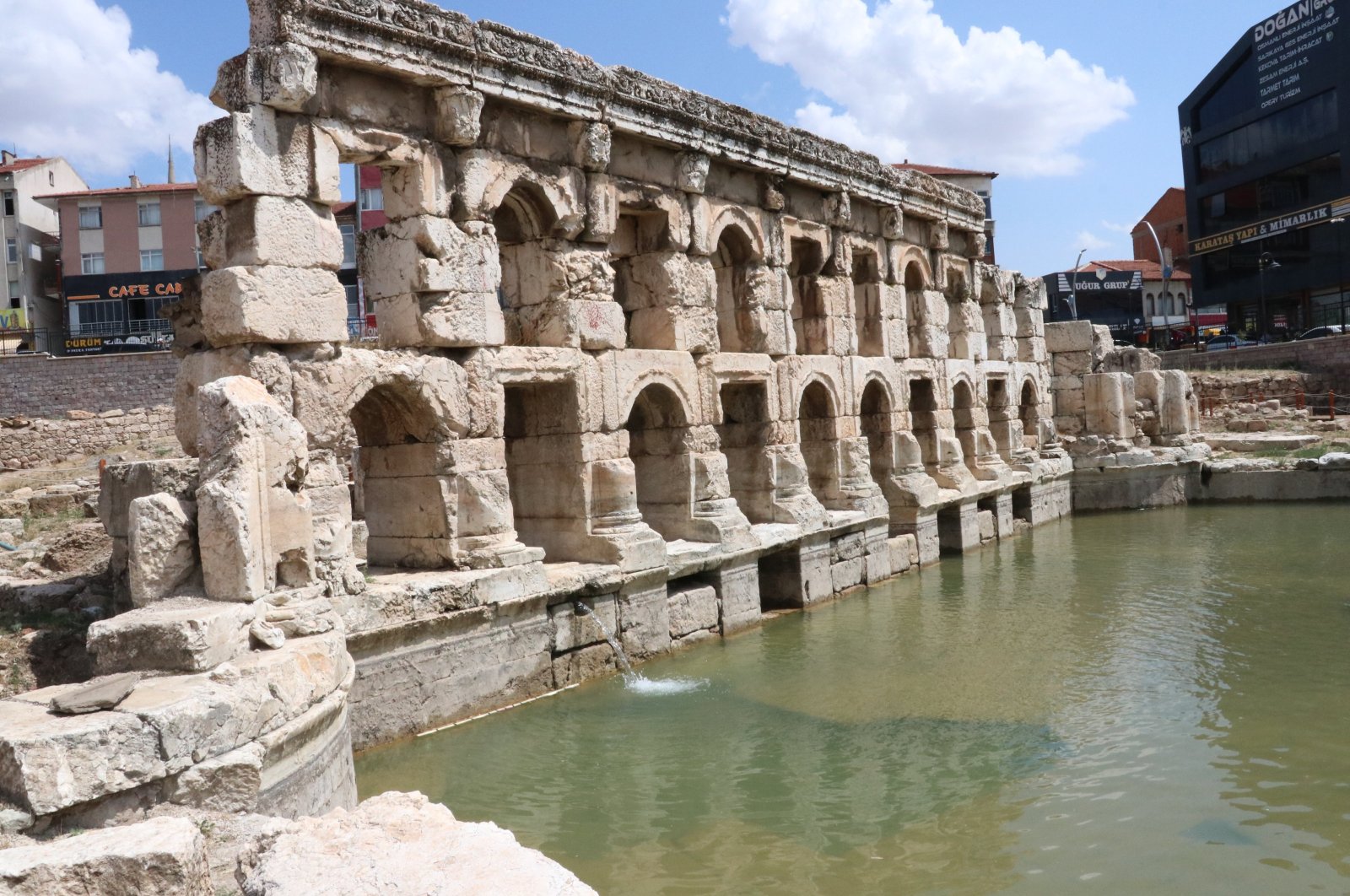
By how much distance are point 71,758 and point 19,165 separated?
4279cm

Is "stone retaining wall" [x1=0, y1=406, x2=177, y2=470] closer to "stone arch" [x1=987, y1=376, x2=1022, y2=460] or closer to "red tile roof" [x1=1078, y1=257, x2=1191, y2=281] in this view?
"stone arch" [x1=987, y1=376, x2=1022, y2=460]

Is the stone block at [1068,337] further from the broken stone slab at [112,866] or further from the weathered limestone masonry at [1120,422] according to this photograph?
the broken stone slab at [112,866]

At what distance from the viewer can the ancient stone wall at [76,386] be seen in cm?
2716

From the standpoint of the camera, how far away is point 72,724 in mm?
4363

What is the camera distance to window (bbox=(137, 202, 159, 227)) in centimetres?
3809

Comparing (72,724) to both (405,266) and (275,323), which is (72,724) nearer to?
(275,323)

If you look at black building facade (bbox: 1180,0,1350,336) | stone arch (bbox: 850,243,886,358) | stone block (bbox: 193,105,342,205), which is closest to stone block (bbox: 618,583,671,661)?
stone block (bbox: 193,105,342,205)

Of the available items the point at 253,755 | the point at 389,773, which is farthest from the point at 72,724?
the point at 389,773

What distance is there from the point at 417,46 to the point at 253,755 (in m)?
5.77

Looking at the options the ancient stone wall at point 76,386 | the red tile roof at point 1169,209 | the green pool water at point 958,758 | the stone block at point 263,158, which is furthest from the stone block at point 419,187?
the red tile roof at point 1169,209

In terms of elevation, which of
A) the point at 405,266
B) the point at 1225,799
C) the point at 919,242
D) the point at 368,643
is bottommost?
the point at 1225,799

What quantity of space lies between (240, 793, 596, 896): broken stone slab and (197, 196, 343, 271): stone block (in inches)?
187

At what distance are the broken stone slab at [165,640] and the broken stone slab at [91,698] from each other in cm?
33

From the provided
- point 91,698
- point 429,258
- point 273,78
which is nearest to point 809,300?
point 429,258
